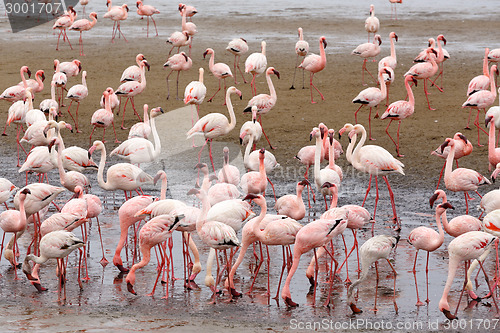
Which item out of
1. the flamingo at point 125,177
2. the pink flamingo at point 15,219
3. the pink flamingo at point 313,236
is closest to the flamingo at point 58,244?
the pink flamingo at point 15,219

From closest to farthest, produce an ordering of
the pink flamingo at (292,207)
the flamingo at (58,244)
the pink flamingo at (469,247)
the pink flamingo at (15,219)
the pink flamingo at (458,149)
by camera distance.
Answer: the pink flamingo at (469,247) < the flamingo at (58,244) < the pink flamingo at (15,219) < the pink flamingo at (292,207) < the pink flamingo at (458,149)

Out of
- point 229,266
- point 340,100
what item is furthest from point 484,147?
point 229,266

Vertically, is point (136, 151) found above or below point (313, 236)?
above

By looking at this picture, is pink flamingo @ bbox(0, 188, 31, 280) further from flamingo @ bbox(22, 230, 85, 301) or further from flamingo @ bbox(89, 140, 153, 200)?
flamingo @ bbox(89, 140, 153, 200)

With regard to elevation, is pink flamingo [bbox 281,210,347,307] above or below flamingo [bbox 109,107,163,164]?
below

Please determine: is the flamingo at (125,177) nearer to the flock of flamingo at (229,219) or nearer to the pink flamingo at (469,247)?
the flock of flamingo at (229,219)

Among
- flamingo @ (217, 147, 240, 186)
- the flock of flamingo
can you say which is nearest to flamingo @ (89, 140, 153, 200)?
the flock of flamingo

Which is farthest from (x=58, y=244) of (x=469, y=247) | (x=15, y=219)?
(x=469, y=247)

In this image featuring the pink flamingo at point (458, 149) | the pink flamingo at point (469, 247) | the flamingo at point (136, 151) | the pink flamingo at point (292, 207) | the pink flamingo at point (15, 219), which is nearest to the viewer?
the pink flamingo at point (469, 247)

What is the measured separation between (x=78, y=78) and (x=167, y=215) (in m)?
10.5

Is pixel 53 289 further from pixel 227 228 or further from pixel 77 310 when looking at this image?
pixel 227 228

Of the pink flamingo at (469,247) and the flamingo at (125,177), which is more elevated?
the flamingo at (125,177)

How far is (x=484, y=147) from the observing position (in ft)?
37.9

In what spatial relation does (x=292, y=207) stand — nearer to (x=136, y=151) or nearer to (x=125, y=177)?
(x=125, y=177)
